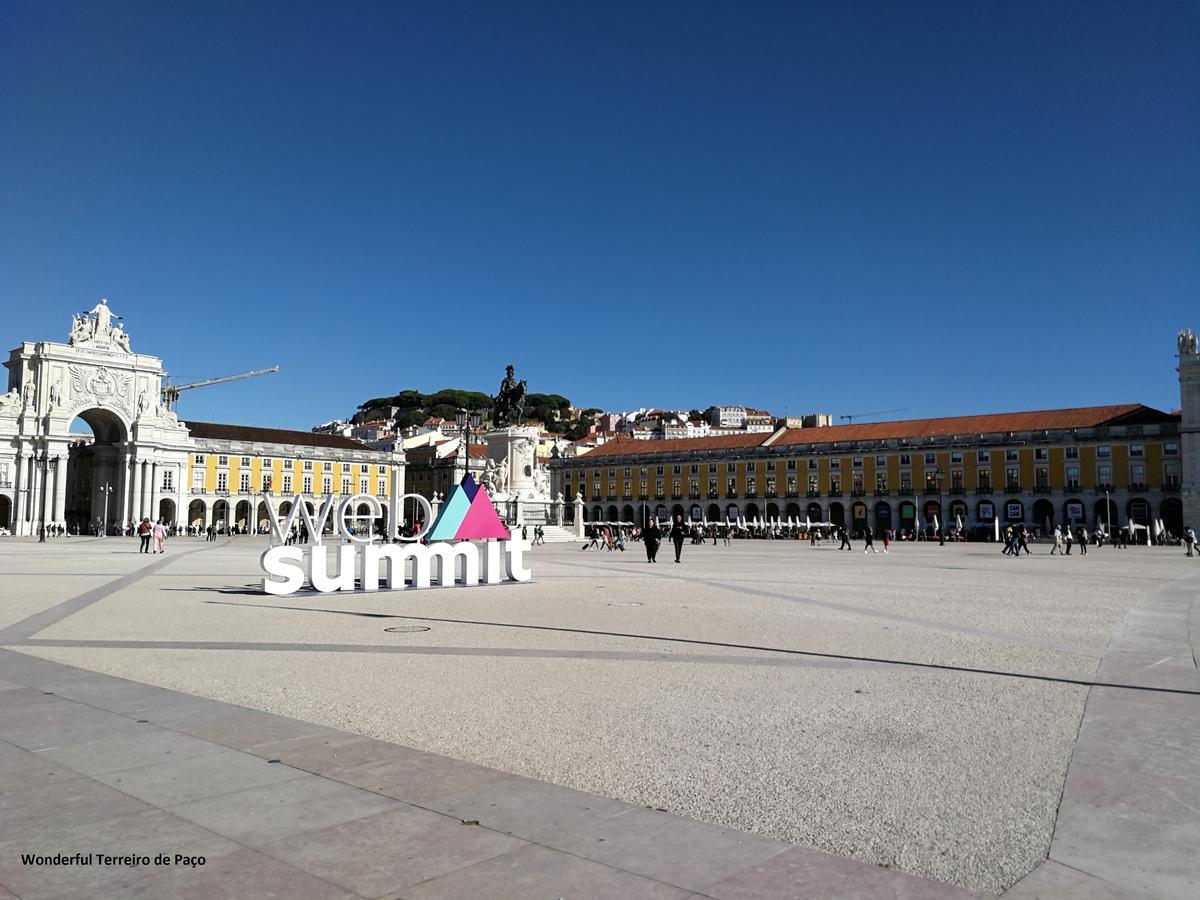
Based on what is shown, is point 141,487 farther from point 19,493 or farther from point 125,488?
point 19,493

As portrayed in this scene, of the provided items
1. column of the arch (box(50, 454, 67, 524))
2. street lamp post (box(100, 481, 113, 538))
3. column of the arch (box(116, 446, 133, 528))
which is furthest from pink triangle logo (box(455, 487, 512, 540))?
street lamp post (box(100, 481, 113, 538))

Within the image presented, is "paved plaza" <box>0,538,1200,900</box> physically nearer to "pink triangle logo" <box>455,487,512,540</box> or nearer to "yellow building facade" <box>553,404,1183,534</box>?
"pink triangle logo" <box>455,487,512,540</box>

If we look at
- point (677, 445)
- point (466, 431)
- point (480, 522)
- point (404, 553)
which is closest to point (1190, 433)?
point (677, 445)

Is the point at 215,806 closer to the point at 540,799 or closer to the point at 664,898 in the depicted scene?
the point at 540,799

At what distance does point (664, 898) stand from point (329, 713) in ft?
12.3

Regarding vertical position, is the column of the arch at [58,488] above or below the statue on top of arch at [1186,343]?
below

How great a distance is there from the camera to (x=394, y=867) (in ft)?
11.5

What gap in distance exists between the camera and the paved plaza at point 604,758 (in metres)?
3.54

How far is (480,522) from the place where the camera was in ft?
65.6

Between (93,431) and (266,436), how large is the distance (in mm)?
17989

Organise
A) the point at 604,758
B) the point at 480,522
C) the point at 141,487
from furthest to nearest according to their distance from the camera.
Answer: the point at 141,487 < the point at 480,522 < the point at 604,758

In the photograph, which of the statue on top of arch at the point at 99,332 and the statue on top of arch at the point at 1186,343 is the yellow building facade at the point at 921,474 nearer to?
the statue on top of arch at the point at 1186,343

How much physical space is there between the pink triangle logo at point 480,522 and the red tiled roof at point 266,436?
7644cm

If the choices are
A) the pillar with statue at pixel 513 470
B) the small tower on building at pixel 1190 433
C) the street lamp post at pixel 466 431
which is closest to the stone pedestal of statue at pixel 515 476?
the pillar with statue at pixel 513 470
